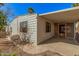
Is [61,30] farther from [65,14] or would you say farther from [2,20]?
[2,20]

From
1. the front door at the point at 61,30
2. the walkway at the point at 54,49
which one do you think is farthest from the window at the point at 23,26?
the front door at the point at 61,30

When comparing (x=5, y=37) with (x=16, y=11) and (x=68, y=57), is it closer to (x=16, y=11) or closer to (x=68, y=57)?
(x=16, y=11)

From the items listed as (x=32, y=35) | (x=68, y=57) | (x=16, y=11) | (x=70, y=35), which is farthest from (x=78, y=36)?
(x=16, y=11)

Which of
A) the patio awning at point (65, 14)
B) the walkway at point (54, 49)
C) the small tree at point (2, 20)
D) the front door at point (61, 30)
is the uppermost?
the patio awning at point (65, 14)

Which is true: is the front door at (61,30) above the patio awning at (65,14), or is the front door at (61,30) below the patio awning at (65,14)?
below

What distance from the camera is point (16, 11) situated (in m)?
7.54

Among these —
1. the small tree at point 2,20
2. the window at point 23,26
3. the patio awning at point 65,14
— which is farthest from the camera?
the window at point 23,26

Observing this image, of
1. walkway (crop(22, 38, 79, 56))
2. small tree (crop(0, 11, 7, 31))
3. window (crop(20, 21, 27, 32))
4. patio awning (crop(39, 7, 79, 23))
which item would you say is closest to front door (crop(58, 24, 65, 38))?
patio awning (crop(39, 7, 79, 23))

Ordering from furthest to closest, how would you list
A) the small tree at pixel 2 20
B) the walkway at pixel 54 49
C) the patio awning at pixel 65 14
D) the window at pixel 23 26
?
1. the window at pixel 23 26
2. the small tree at pixel 2 20
3. the patio awning at pixel 65 14
4. the walkway at pixel 54 49

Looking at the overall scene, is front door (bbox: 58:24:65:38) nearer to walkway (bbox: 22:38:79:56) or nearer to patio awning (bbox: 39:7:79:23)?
patio awning (bbox: 39:7:79:23)

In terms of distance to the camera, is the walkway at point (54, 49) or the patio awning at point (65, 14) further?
the patio awning at point (65, 14)

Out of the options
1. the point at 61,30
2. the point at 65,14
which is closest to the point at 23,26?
the point at 65,14

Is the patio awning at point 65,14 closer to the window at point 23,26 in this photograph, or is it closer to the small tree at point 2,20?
the window at point 23,26

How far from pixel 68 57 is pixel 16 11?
4203mm
